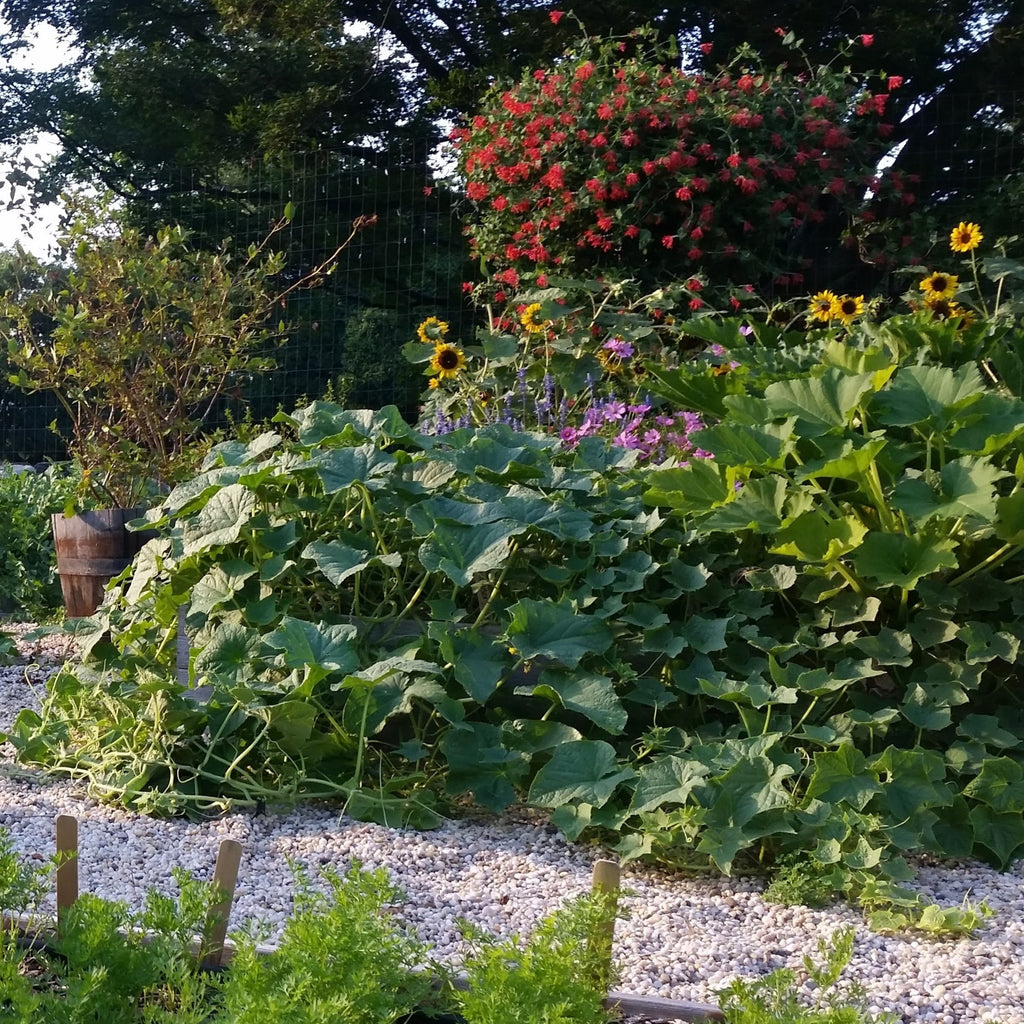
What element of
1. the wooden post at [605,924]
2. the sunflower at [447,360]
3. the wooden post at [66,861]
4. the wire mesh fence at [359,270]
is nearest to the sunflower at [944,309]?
the sunflower at [447,360]

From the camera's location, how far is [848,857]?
1.78m

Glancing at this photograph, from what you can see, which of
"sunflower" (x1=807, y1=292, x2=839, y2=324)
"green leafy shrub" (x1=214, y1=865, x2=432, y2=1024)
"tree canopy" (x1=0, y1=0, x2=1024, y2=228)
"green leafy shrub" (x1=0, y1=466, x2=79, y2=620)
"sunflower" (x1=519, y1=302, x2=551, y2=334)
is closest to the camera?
"green leafy shrub" (x1=214, y1=865, x2=432, y2=1024)

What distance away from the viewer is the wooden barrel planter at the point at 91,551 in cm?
377

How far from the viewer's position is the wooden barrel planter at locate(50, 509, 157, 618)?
377 centimetres

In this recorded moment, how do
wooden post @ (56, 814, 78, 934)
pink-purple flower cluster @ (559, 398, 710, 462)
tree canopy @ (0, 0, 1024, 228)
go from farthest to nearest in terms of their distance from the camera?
tree canopy @ (0, 0, 1024, 228)
pink-purple flower cluster @ (559, 398, 710, 462)
wooden post @ (56, 814, 78, 934)

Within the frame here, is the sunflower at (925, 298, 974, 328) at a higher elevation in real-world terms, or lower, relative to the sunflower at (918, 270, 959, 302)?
lower

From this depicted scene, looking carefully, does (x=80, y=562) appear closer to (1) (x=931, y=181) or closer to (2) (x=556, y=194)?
(2) (x=556, y=194)

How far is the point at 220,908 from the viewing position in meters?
1.41

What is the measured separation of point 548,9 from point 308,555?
831 cm

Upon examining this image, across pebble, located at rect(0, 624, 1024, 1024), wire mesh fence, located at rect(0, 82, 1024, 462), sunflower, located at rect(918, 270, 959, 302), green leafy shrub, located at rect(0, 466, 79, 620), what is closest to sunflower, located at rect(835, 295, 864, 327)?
sunflower, located at rect(918, 270, 959, 302)

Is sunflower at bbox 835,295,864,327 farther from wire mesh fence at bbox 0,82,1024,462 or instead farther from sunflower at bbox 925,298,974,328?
wire mesh fence at bbox 0,82,1024,462

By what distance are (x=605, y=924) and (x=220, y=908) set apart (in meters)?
0.49

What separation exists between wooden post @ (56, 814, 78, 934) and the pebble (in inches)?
10.1

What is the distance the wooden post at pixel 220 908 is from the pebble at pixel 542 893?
5 cm
